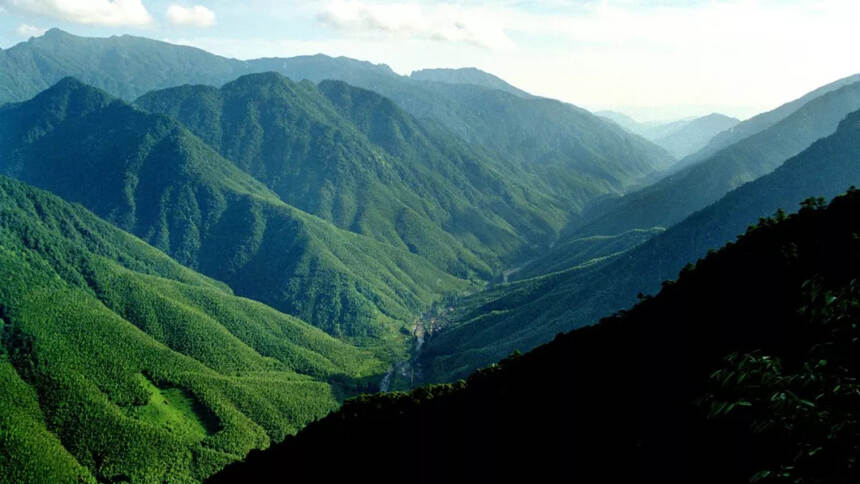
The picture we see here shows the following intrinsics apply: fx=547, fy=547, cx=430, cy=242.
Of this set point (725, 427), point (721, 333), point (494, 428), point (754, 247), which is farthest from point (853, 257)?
point (494, 428)

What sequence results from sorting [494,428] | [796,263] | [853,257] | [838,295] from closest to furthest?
[838,295] < [853,257] < [796,263] < [494,428]

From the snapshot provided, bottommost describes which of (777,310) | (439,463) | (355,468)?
(355,468)

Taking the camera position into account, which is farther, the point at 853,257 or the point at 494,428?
the point at 494,428

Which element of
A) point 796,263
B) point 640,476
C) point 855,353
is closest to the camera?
point 855,353

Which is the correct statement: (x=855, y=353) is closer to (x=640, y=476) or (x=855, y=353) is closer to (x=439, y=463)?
(x=640, y=476)

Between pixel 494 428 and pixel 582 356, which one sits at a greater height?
pixel 582 356

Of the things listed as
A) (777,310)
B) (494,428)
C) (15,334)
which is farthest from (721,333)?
(15,334)
